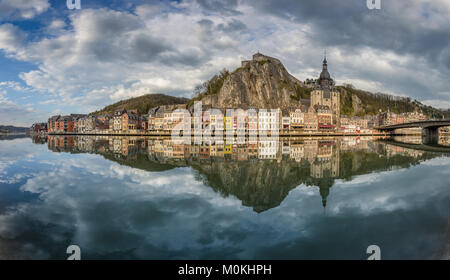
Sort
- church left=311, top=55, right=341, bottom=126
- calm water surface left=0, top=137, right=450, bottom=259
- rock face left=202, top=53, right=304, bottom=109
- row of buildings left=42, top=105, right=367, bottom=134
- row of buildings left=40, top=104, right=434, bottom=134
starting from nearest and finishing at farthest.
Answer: calm water surface left=0, top=137, right=450, bottom=259 < row of buildings left=42, top=105, right=367, bottom=134 < row of buildings left=40, top=104, right=434, bottom=134 < rock face left=202, top=53, right=304, bottom=109 < church left=311, top=55, right=341, bottom=126

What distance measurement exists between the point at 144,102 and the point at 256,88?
73.2m

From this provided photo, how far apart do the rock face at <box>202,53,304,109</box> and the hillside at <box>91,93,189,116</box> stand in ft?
177

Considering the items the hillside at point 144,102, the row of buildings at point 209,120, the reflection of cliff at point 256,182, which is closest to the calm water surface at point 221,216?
the reflection of cliff at point 256,182

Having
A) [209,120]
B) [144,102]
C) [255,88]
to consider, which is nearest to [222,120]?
[209,120]

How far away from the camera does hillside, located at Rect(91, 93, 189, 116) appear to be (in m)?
137

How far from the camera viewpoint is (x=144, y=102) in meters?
145

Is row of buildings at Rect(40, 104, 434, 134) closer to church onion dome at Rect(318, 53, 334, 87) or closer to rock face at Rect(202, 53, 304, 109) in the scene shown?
rock face at Rect(202, 53, 304, 109)

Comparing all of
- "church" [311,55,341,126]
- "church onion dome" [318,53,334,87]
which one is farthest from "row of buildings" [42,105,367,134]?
"church onion dome" [318,53,334,87]

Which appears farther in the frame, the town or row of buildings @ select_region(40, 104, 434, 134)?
the town

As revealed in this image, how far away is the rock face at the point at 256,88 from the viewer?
89.6 metres

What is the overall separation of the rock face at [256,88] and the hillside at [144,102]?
53867 millimetres

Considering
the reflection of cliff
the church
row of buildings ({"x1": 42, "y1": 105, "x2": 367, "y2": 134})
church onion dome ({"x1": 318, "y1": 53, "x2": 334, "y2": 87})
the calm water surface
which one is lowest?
the calm water surface

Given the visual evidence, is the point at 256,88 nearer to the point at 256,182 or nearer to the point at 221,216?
the point at 256,182
